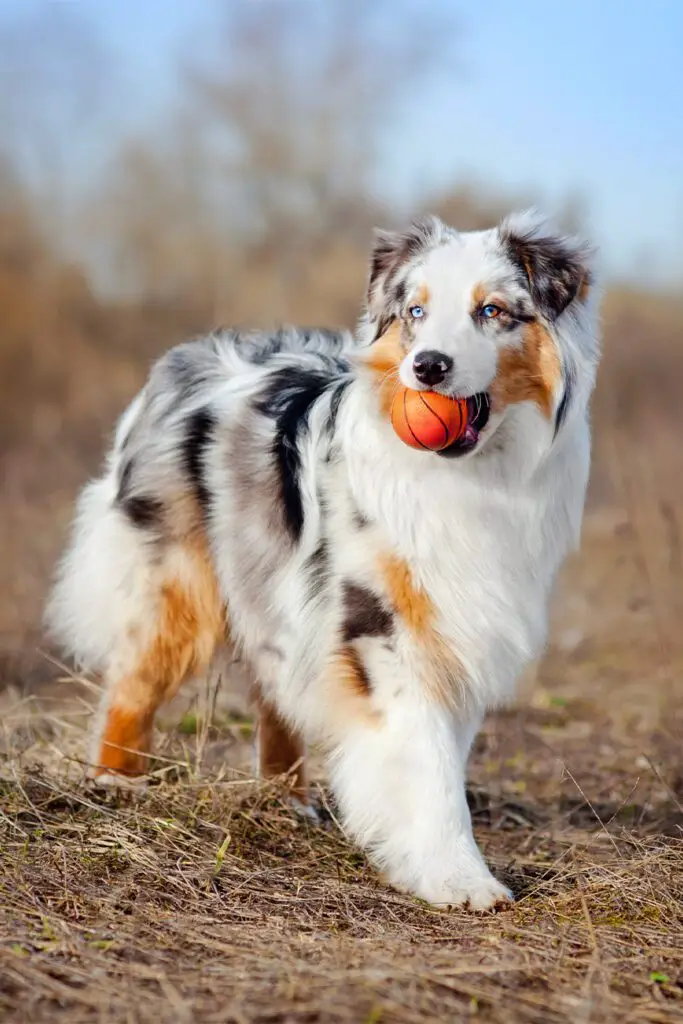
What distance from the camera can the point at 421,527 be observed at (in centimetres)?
406

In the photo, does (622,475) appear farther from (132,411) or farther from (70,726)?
(70,726)

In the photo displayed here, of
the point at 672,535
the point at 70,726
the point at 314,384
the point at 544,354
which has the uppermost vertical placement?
the point at 544,354

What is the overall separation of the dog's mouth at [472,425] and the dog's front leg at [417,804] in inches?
33.6

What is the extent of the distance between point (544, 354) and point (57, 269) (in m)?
14.0

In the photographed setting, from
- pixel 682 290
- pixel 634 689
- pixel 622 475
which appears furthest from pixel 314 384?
pixel 682 290

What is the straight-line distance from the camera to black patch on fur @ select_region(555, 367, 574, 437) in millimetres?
4004

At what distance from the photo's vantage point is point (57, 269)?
16.8 meters

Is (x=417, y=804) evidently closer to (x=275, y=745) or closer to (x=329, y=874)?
(x=329, y=874)

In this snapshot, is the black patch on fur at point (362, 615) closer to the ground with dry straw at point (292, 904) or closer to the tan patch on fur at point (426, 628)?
the tan patch on fur at point (426, 628)

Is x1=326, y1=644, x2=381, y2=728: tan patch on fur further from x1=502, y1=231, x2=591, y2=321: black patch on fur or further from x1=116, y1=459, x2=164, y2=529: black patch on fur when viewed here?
x1=502, y1=231, x2=591, y2=321: black patch on fur

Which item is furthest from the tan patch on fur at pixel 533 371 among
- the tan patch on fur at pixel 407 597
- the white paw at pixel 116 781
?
the white paw at pixel 116 781

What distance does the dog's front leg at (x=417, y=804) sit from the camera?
3.90m

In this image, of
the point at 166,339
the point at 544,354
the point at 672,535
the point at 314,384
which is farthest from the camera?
the point at 166,339

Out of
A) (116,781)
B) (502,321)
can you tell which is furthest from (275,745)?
(502,321)
